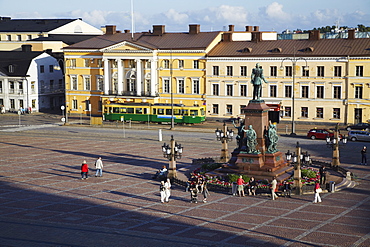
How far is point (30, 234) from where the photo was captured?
94.1ft

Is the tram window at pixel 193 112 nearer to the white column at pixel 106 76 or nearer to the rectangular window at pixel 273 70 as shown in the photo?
the rectangular window at pixel 273 70

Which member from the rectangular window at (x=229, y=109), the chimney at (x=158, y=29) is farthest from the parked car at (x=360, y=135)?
the chimney at (x=158, y=29)

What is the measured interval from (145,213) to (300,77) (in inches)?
1901

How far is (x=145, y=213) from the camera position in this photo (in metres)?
33.2

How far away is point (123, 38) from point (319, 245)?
229 feet

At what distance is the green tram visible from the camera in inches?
3086

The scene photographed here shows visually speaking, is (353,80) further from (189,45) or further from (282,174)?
(282,174)

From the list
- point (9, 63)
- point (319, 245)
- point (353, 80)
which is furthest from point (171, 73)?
point (319, 245)

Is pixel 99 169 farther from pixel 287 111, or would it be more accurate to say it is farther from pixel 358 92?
pixel 358 92

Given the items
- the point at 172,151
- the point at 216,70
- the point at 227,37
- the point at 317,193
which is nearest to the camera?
the point at 317,193

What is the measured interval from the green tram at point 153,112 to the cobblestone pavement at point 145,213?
1131 inches

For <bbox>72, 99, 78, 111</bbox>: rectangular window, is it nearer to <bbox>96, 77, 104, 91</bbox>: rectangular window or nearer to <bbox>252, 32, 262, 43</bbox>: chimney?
<bbox>96, 77, 104, 91</bbox>: rectangular window

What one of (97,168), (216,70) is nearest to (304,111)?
(216,70)

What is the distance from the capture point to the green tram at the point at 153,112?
78.4 metres
